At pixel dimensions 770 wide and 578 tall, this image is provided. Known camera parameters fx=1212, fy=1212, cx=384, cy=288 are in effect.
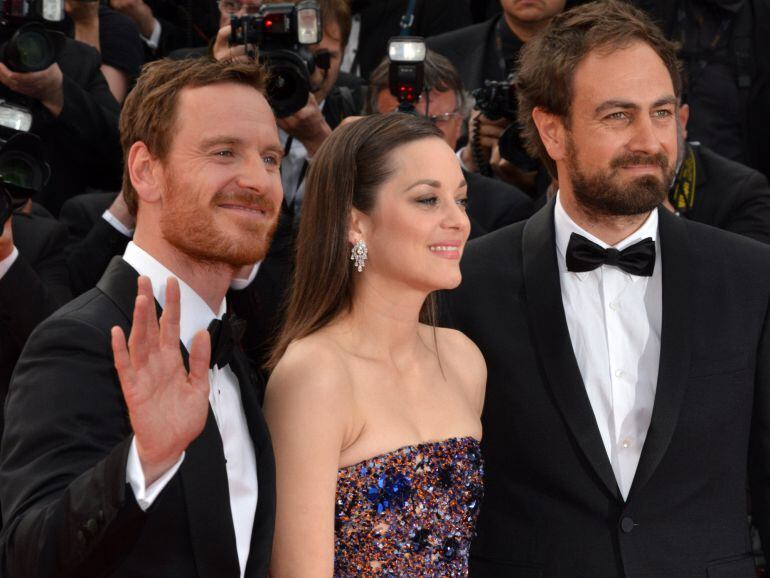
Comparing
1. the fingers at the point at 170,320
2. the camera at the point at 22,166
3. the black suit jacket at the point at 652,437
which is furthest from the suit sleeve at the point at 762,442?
the camera at the point at 22,166

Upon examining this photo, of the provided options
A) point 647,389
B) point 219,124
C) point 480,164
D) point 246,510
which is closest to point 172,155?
point 219,124

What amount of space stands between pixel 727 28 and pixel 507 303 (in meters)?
2.31

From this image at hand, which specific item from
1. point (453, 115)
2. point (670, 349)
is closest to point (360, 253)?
point (670, 349)

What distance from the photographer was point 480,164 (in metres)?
4.74

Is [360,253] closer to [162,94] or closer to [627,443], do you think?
[162,94]

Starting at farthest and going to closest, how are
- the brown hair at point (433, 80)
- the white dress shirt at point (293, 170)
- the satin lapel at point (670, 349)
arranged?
the brown hair at point (433, 80) → the white dress shirt at point (293, 170) → the satin lapel at point (670, 349)

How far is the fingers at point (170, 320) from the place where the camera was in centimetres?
203

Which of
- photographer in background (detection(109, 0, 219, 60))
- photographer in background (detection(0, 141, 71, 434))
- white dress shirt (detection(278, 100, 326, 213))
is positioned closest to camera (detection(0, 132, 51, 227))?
photographer in background (detection(0, 141, 71, 434))

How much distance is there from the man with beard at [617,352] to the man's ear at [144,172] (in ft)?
3.10

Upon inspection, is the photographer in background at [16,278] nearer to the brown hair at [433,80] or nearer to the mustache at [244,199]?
the mustache at [244,199]

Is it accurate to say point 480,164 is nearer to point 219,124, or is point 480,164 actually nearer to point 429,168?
point 429,168

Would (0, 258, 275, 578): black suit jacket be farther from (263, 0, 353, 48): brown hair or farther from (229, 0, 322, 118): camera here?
(263, 0, 353, 48): brown hair

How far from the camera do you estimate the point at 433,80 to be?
4660mm

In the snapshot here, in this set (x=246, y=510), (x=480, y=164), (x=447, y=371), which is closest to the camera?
(x=246, y=510)
